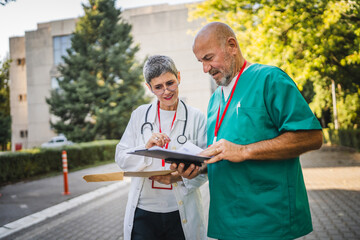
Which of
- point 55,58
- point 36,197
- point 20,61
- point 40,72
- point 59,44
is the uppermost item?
point 59,44

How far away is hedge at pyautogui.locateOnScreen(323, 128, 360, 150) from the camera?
71.7ft

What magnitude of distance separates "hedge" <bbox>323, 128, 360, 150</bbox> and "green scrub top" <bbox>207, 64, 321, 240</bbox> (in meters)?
21.8

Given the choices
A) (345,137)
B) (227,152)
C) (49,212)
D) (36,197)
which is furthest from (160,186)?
(345,137)

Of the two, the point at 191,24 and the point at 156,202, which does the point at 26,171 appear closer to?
the point at 156,202

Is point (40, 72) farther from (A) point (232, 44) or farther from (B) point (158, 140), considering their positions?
(A) point (232, 44)

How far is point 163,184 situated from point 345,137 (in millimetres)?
25986

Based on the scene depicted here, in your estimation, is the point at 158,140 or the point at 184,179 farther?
the point at 184,179

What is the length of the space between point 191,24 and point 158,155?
118ft

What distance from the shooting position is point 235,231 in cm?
184

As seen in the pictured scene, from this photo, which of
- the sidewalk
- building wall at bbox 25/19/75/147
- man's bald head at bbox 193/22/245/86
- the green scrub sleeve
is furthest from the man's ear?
building wall at bbox 25/19/75/147

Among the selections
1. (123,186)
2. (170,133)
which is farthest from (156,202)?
(123,186)

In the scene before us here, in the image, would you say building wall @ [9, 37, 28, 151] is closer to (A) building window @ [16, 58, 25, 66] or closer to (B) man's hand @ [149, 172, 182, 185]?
(A) building window @ [16, 58, 25, 66]

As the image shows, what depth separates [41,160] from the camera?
13.7 metres

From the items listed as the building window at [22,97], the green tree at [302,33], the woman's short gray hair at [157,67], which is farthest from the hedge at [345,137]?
the building window at [22,97]
